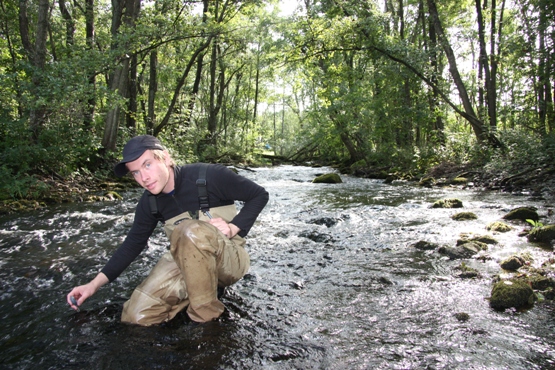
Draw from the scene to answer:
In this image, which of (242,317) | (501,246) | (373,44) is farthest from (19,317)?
(373,44)

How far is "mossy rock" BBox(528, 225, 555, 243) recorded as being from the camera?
5.02 meters

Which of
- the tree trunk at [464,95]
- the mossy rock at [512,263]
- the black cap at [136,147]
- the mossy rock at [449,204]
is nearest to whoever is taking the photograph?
the black cap at [136,147]

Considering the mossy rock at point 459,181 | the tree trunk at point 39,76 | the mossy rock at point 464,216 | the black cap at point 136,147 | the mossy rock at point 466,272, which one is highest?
the tree trunk at point 39,76

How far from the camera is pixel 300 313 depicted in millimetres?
3246

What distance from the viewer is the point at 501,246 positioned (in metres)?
4.96

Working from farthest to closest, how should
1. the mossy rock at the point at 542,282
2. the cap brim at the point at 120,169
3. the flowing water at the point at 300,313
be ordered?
1. the mossy rock at the point at 542,282
2. the cap brim at the point at 120,169
3. the flowing water at the point at 300,313

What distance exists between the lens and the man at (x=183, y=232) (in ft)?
9.11

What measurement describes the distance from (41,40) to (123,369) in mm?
10603

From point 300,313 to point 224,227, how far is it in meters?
1.09

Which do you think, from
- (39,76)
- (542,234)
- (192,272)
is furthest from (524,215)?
(39,76)

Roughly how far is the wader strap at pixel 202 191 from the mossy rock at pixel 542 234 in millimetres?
4805

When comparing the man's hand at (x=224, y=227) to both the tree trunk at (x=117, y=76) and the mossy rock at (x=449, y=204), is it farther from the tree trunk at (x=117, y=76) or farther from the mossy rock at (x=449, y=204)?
the tree trunk at (x=117, y=76)

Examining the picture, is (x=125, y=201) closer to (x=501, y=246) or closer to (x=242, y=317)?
(x=242, y=317)

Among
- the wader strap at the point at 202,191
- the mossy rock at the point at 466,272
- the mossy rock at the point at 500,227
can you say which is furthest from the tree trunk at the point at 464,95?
the wader strap at the point at 202,191
